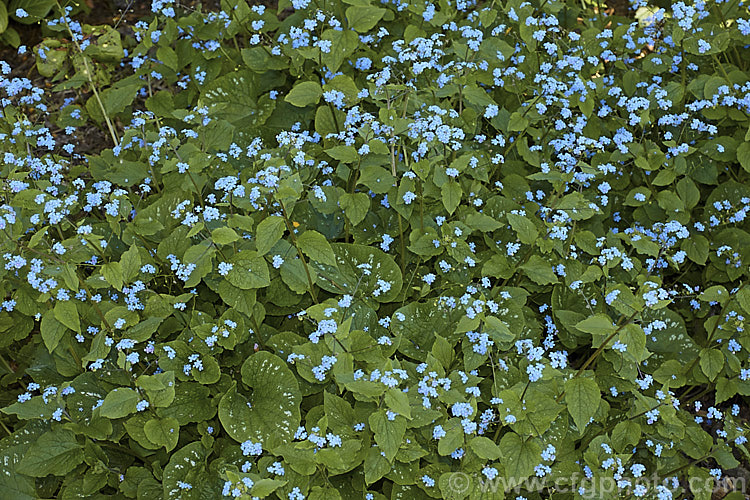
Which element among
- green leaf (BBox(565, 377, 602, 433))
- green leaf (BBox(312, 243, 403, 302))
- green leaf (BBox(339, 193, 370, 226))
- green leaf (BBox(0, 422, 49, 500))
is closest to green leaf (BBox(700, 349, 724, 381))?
green leaf (BBox(565, 377, 602, 433))

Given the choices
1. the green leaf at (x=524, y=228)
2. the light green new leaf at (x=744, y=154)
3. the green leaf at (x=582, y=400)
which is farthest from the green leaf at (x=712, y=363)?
the light green new leaf at (x=744, y=154)

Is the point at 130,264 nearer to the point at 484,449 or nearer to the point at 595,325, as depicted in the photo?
the point at 484,449

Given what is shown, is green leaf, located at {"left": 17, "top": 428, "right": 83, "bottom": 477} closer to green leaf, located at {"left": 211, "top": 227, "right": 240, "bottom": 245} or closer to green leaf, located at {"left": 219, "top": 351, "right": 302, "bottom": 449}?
green leaf, located at {"left": 219, "top": 351, "right": 302, "bottom": 449}

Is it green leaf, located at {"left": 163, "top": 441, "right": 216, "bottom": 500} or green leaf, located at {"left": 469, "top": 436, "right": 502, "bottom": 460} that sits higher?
green leaf, located at {"left": 469, "top": 436, "right": 502, "bottom": 460}

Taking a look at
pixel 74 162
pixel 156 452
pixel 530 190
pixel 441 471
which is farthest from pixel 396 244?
pixel 74 162

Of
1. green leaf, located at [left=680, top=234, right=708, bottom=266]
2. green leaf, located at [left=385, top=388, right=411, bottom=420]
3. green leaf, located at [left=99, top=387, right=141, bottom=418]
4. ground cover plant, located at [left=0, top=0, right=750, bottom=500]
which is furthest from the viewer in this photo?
green leaf, located at [left=680, top=234, right=708, bottom=266]

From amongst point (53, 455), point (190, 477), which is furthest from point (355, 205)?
point (53, 455)

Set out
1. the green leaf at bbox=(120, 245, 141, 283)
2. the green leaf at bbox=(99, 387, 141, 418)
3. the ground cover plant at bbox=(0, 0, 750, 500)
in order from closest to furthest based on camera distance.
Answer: the green leaf at bbox=(99, 387, 141, 418) → the ground cover plant at bbox=(0, 0, 750, 500) → the green leaf at bbox=(120, 245, 141, 283)

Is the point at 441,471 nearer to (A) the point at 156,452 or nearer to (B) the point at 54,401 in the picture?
(A) the point at 156,452

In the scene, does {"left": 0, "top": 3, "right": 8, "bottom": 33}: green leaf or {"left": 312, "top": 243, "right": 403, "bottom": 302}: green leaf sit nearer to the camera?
{"left": 312, "top": 243, "right": 403, "bottom": 302}: green leaf
